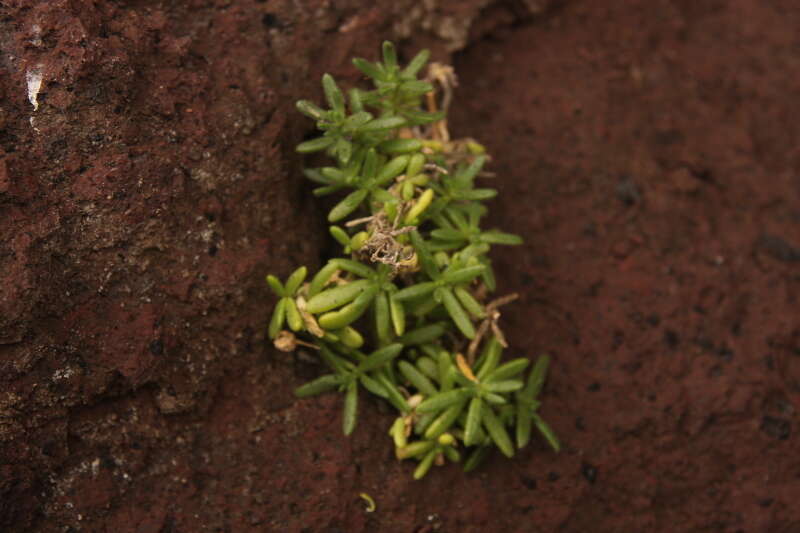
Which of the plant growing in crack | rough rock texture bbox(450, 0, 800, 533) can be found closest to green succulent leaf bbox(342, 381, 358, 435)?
the plant growing in crack

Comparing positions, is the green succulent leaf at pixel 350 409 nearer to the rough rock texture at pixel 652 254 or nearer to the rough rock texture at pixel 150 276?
the rough rock texture at pixel 150 276

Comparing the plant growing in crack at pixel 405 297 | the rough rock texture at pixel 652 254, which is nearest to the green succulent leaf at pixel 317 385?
the plant growing in crack at pixel 405 297

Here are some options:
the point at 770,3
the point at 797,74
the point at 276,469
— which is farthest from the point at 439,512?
the point at 770,3

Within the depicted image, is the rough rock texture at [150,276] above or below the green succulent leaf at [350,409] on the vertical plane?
above

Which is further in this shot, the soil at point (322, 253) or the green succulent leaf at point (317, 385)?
the green succulent leaf at point (317, 385)

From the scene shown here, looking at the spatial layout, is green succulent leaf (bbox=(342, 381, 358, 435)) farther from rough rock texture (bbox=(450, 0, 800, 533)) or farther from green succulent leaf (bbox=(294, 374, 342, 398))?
rough rock texture (bbox=(450, 0, 800, 533))

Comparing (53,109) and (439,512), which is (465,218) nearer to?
(439,512)
